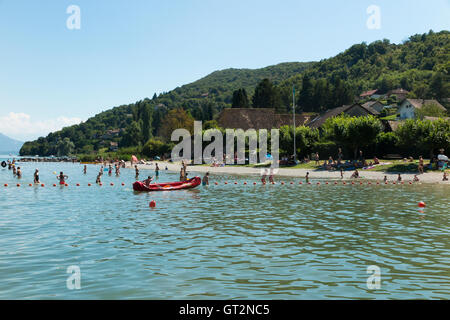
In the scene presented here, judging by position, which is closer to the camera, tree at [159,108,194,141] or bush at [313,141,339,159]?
bush at [313,141,339,159]

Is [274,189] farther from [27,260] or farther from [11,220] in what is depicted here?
[27,260]

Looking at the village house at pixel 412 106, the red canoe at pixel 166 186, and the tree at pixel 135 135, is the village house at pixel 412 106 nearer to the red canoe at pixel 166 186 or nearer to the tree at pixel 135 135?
the red canoe at pixel 166 186

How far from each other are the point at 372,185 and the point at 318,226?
23.4 meters

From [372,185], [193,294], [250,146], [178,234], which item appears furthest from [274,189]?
[250,146]

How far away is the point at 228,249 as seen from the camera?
50.0ft

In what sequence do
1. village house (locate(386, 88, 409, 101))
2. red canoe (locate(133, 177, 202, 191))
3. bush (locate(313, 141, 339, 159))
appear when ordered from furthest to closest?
village house (locate(386, 88, 409, 101)), bush (locate(313, 141, 339, 159)), red canoe (locate(133, 177, 202, 191))

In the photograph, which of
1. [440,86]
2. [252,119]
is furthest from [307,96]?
[252,119]

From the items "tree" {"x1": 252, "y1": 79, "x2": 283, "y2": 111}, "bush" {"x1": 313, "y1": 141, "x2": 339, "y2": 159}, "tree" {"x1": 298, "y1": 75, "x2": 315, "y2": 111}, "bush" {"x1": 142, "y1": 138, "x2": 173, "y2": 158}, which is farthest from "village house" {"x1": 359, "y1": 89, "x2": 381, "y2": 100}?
"bush" {"x1": 313, "y1": 141, "x2": 339, "y2": 159}

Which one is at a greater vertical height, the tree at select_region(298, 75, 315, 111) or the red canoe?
the tree at select_region(298, 75, 315, 111)

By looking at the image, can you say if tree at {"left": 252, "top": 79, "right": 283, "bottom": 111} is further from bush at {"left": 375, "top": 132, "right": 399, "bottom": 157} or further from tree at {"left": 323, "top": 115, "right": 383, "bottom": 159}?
tree at {"left": 323, "top": 115, "right": 383, "bottom": 159}

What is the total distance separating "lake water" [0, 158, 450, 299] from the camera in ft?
35.0

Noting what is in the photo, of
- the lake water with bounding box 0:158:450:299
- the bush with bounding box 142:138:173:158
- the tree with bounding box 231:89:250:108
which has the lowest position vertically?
the lake water with bounding box 0:158:450:299

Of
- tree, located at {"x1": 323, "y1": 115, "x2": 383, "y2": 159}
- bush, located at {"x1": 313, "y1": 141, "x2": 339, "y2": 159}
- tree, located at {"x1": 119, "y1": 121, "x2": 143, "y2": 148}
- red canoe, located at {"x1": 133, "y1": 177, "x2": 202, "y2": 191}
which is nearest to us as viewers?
red canoe, located at {"x1": 133, "y1": 177, "x2": 202, "y2": 191}

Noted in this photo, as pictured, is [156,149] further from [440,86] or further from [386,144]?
[440,86]
